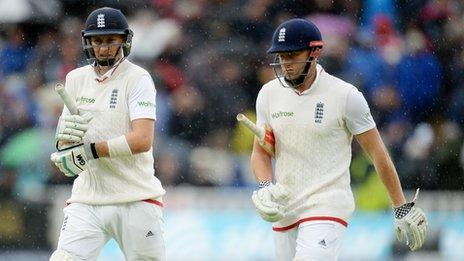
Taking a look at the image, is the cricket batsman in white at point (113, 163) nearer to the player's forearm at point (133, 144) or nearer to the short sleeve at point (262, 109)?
the player's forearm at point (133, 144)

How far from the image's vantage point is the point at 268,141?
729 centimetres

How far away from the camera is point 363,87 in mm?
12055

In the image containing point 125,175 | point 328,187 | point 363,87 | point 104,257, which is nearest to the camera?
point 328,187

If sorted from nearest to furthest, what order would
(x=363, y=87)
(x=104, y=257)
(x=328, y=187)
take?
(x=328, y=187), (x=104, y=257), (x=363, y=87)

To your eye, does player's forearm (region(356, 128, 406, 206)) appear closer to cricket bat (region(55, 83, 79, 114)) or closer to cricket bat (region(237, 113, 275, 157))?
cricket bat (region(237, 113, 275, 157))

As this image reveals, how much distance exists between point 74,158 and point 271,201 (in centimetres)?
119

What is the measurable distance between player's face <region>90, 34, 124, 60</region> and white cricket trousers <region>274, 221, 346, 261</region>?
59.2 inches

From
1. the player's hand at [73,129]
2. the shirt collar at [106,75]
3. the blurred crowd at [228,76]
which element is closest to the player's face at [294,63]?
the shirt collar at [106,75]

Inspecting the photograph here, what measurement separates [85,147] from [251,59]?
5027 millimetres

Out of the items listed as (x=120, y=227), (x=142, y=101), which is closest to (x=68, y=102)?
(x=142, y=101)

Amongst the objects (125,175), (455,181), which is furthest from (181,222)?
(125,175)

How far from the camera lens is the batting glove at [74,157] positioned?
726cm

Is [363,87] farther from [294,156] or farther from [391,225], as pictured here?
[294,156]

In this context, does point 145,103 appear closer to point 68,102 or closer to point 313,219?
point 68,102
